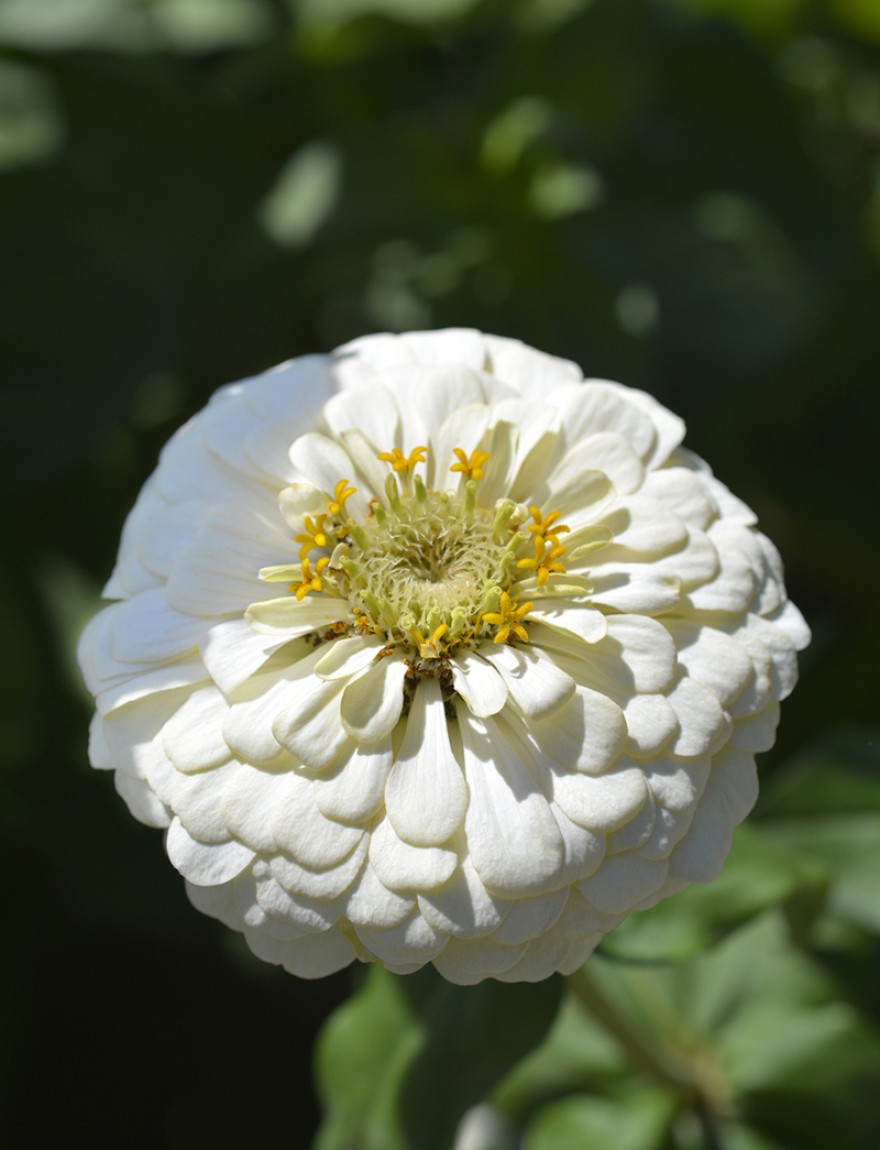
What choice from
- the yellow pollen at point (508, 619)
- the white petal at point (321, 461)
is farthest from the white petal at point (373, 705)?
the white petal at point (321, 461)

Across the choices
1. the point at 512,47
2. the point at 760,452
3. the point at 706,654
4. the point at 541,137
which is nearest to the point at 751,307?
the point at 760,452

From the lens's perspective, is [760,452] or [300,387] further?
[760,452]

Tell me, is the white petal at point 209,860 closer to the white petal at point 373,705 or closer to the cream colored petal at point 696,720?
the white petal at point 373,705

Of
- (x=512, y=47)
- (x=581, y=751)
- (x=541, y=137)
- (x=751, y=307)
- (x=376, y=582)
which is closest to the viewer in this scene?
(x=581, y=751)

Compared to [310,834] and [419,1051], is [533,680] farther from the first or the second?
[419,1051]

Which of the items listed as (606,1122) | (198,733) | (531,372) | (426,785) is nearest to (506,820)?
(426,785)

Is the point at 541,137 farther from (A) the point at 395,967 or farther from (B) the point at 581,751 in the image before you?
(A) the point at 395,967

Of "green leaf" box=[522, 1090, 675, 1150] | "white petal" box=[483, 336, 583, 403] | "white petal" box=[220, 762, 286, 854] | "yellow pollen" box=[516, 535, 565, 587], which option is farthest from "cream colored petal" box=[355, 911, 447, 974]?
"green leaf" box=[522, 1090, 675, 1150]
